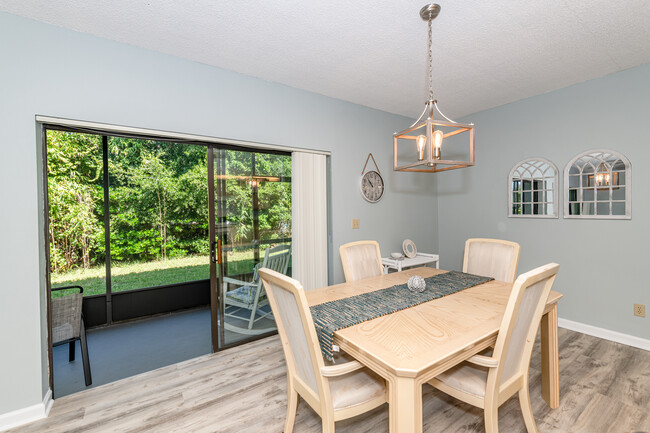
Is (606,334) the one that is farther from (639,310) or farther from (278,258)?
(278,258)

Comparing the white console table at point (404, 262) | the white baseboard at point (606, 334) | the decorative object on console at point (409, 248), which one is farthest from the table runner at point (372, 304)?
the white baseboard at point (606, 334)

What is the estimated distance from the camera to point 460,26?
78.0 inches

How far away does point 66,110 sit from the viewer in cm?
196

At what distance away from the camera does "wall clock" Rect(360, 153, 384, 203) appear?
3580 mm

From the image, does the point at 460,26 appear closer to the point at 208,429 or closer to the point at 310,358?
the point at 310,358

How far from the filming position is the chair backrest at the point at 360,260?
2.48m

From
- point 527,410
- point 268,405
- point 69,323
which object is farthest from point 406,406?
point 69,323

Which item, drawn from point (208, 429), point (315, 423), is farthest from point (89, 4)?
point (315, 423)

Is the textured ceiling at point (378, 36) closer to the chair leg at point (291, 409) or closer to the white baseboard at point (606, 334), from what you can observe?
the chair leg at point (291, 409)

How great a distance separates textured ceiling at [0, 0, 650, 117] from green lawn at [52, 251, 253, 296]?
1.89m

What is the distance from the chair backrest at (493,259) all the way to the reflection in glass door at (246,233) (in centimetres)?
187

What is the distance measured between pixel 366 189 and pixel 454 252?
179 centimetres

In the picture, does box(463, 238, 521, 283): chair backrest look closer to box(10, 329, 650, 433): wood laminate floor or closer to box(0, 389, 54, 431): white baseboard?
box(10, 329, 650, 433): wood laminate floor

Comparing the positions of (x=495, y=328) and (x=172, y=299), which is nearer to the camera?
(x=495, y=328)
